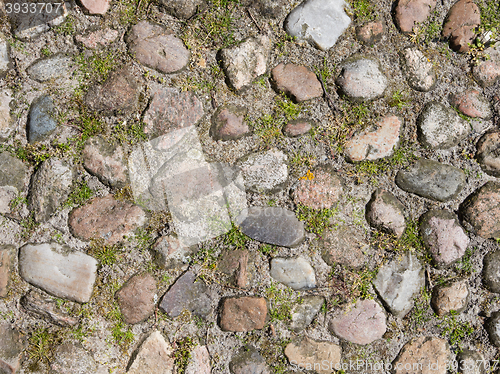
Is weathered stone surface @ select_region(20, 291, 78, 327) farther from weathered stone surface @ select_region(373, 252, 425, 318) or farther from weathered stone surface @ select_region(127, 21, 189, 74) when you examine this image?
weathered stone surface @ select_region(373, 252, 425, 318)

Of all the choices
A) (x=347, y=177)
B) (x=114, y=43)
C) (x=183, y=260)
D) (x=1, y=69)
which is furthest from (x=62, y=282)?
(x=347, y=177)

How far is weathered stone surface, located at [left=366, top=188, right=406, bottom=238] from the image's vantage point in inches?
83.0

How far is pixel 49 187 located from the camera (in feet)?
6.63

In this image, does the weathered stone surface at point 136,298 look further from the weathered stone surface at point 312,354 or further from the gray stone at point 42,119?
the gray stone at point 42,119

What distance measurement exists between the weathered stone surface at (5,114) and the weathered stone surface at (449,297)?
270 centimetres

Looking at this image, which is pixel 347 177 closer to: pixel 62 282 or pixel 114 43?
pixel 114 43

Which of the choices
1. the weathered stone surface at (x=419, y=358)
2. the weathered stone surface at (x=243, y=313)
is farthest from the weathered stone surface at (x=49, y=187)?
the weathered stone surface at (x=419, y=358)

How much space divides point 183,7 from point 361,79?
1.14 metres

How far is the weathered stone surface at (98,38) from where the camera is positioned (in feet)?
6.74

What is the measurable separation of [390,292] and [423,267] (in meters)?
0.26

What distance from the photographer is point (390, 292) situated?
82.9 inches

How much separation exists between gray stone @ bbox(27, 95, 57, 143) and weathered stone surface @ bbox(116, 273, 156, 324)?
982 millimetres

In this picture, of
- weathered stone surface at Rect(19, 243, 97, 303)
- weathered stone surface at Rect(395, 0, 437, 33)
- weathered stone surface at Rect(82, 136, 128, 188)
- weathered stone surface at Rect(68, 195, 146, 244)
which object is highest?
weathered stone surface at Rect(395, 0, 437, 33)

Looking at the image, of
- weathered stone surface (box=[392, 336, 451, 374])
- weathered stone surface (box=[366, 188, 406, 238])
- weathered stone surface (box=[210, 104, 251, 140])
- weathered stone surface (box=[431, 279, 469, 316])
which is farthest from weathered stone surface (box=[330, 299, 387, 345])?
weathered stone surface (box=[210, 104, 251, 140])
